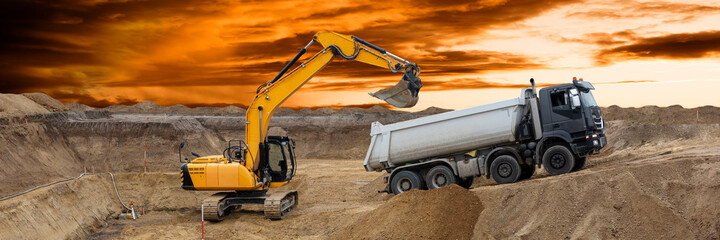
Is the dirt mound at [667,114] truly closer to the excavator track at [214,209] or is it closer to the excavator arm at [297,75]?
the excavator arm at [297,75]

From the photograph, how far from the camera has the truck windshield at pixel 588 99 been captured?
1418 centimetres

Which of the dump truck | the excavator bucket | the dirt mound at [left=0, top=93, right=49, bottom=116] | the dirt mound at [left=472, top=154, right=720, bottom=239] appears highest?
the dirt mound at [left=0, top=93, right=49, bottom=116]

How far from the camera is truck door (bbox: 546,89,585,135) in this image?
1400cm

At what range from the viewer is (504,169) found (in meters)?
14.4

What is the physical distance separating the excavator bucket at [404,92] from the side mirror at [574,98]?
397 cm

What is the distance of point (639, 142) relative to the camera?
24.9 metres

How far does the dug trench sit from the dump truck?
80 centimetres

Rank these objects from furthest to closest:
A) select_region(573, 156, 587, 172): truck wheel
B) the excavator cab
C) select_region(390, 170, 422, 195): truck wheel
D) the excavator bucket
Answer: the excavator cab
select_region(390, 170, 422, 195): truck wheel
select_region(573, 156, 587, 172): truck wheel
the excavator bucket

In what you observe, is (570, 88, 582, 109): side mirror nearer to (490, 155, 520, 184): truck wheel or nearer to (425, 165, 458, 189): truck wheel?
(490, 155, 520, 184): truck wheel

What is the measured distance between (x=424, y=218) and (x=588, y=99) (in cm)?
642

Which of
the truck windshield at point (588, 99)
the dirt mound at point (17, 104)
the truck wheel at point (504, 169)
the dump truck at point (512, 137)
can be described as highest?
the dirt mound at point (17, 104)

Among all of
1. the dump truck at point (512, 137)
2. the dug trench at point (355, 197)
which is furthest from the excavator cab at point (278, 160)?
the dump truck at point (512, 137)

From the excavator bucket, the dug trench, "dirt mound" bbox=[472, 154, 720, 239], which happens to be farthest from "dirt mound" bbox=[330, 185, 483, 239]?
the excavator bucket

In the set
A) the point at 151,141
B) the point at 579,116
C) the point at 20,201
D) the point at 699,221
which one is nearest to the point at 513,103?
the point at 579,116
